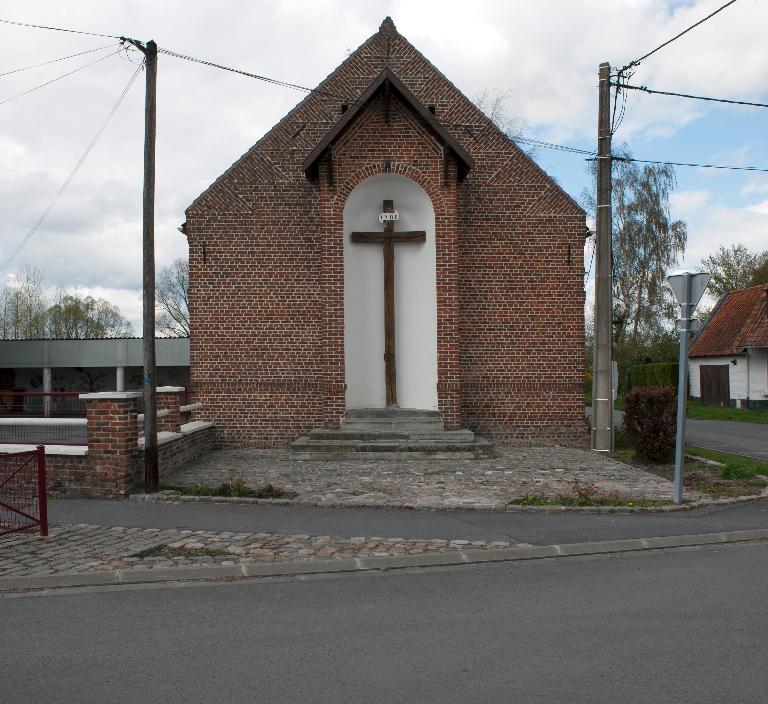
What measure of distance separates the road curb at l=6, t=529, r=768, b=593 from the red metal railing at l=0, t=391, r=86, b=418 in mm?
5318

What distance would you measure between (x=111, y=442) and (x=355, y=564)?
5217 mm

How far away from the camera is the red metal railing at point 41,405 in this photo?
482 inches

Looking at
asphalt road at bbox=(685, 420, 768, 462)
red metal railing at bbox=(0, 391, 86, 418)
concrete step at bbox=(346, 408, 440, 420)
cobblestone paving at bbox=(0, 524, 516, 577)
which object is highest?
red metal railing at bbox=(0, 391, 86, 418)

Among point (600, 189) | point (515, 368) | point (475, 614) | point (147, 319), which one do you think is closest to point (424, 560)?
point (475, 614)

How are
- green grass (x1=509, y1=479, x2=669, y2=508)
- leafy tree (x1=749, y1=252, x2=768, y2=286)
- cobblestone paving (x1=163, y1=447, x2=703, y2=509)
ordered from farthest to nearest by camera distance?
leafy tree (x1=749, y1=252, x2=768, y2=286), cobblestone paving (x1=163, y1=447, x2=703, y2=509), green grass (x1=509, y1=479, x2=669, y2=508)

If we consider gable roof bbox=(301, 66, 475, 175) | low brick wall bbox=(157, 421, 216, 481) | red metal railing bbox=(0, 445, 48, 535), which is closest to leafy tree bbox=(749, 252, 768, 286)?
gable roof bbox=(301, 66, 475, 175)

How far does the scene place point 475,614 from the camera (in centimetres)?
580

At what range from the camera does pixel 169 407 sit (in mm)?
14336

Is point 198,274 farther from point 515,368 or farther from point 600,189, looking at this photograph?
point 600,189

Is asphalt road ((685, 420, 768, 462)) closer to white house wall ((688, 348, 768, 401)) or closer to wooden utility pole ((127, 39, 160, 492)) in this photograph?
white house wall ((688, 348, 768, 401))

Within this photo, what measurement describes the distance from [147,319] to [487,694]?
8.29 meters

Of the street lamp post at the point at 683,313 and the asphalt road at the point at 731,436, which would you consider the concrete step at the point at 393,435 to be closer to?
the street lamp post at the point at 683,313

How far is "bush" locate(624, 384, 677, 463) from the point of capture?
1429 centimetres

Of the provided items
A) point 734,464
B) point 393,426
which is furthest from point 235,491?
point 734,464
